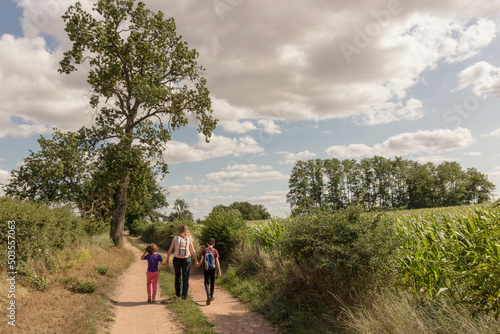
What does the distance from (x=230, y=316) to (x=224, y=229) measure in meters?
8.30

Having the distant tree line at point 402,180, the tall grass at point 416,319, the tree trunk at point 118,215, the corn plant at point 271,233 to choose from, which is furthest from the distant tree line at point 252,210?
the tall grass at point 416,319

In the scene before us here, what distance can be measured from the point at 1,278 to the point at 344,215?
895cm

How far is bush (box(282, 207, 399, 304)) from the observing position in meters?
6.47

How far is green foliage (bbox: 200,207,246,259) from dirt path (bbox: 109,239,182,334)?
5091mm

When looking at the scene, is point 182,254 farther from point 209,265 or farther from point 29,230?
point 29,230

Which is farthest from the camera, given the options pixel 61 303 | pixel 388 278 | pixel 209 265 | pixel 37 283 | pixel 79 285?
pixel 209 265

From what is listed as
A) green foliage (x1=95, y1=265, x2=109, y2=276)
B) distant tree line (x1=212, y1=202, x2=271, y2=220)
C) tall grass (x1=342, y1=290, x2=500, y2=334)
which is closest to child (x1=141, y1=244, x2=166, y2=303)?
green foliage (x1=95, y1=265, x2=109, y2=276)

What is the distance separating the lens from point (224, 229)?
16109mm

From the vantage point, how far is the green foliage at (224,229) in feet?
50.9

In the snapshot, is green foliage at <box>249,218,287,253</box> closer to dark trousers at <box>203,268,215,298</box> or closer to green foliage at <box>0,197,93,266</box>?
dark trousers at <box>203,268,215,298</box>

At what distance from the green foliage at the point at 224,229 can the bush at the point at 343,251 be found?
801 cm

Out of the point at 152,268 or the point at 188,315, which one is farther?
the point at 152,268

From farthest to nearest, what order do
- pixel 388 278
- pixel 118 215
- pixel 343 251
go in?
pixel 118 215 < pixel 388 278 < pixel 343 251

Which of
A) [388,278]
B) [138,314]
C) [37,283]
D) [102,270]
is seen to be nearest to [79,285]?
[37,283]
